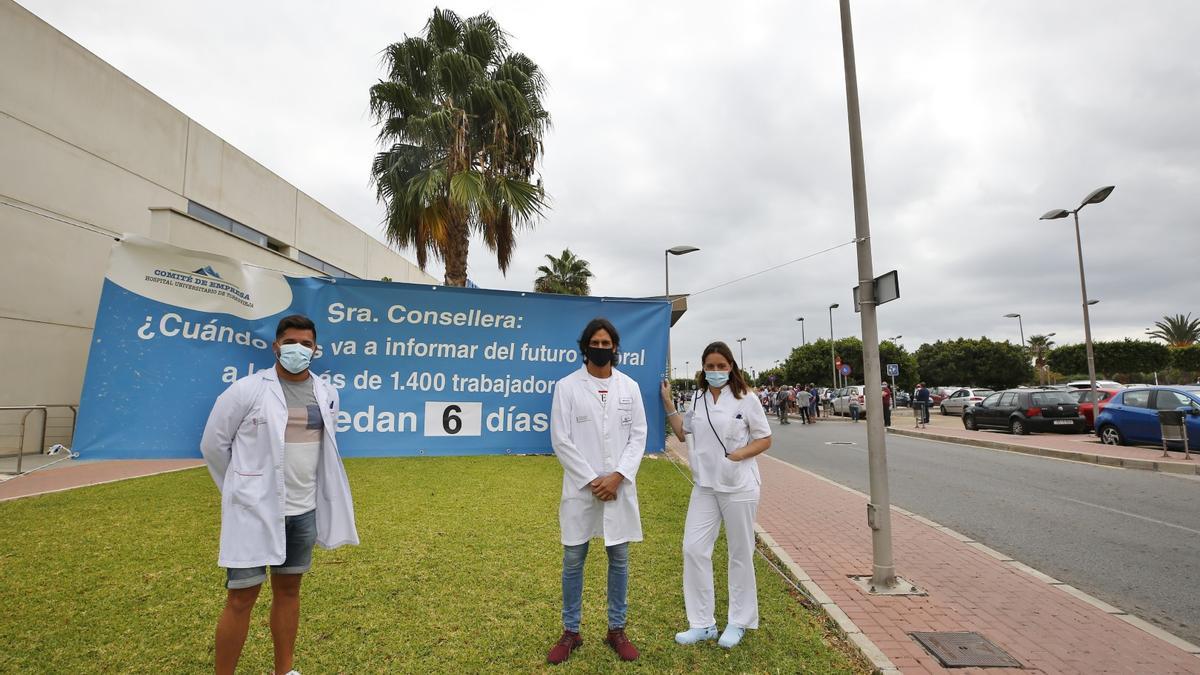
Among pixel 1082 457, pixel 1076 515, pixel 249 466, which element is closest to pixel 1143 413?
pixel 1082 457

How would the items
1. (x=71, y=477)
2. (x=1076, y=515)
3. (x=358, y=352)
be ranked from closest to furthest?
(x=358, y=352)
(x=1076, y=515)
(x=71, y=477)

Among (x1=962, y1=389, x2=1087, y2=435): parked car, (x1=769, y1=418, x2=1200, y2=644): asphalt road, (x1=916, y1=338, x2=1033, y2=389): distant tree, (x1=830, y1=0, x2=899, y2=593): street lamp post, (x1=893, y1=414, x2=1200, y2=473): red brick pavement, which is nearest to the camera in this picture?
(x1=830, y1=0, x2=899, y2=593): street lamp post

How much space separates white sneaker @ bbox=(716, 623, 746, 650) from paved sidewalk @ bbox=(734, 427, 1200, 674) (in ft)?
2.41

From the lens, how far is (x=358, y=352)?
12.6ft

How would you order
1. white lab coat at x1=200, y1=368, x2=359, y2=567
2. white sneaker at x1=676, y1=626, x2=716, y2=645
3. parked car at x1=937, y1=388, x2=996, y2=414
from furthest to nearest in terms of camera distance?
1. parked car at x1=937, y1=388, x2=996, y2=414
2. white sneaker at x1=676, y1=626, x2=716, y2=645
3. white lab coat at x1=200, y1=368, x2=359, y2=567

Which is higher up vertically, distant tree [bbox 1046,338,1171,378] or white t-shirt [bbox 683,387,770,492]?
distant tree [bbox 1046,338,1171,378]

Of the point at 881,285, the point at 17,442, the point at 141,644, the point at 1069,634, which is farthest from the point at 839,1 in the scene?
the point at 17,442

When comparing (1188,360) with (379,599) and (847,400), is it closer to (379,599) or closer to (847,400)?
(847,400)

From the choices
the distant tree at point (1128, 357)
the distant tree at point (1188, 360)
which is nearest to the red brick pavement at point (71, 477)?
the distant tree at point (1128, 357)

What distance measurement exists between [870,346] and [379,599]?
14.0 feet

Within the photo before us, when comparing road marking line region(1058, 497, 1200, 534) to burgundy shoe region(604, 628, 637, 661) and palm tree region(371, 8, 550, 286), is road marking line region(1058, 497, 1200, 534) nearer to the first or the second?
burgundy shoe region(604, 628, 637, 661)

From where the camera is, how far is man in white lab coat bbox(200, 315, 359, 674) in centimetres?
263

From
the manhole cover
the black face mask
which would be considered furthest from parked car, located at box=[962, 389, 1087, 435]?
the black face mask

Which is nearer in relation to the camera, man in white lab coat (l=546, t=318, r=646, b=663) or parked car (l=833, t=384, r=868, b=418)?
man in white lab coat (l=546, t=318, r=646, b=663)
